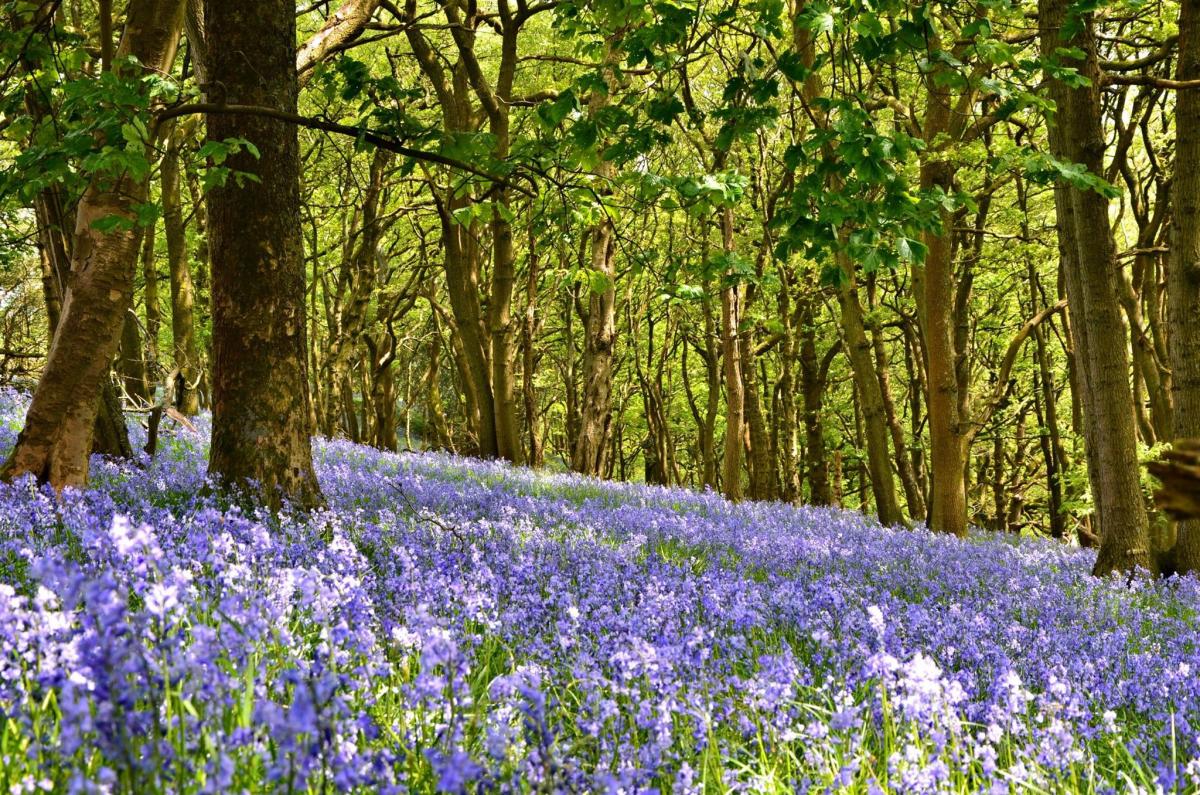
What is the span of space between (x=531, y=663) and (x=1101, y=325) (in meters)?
7.33

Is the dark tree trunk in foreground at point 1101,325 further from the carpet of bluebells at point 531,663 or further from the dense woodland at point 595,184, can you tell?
the carpet of bluebells at point 531,663

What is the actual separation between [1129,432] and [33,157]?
359 inches

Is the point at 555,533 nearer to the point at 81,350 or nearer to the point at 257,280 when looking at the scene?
the point at 257,280

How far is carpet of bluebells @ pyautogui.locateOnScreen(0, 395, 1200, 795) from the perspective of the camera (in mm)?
1859

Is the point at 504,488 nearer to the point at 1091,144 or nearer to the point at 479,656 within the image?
the point at 479,656

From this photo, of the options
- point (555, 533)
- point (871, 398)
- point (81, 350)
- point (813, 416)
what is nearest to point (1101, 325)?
point (555, 533)

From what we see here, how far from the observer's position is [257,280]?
19.4 ft

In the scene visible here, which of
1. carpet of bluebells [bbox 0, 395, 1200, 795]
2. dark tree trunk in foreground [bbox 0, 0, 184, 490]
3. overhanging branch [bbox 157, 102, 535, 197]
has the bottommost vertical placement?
carpet of bluebells [bbox 0, 395, 1200, 795]

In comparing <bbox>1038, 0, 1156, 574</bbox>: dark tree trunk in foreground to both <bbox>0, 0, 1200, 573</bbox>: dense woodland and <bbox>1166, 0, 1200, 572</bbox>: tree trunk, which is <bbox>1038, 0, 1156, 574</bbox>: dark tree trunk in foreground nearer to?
<bbox>0, 0, 1200, 573</bbox>: dense woodland

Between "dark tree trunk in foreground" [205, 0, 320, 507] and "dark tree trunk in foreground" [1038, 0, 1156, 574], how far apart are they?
6963 mm

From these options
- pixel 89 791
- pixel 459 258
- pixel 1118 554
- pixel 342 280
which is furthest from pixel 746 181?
pixel 342 280

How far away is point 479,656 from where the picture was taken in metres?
3.59

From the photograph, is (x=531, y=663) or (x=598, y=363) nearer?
(x=531, y=663)

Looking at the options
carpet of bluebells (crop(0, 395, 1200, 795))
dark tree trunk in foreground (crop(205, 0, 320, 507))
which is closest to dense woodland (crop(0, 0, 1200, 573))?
dark tree trunk in foreground (crop(205, 0, 320, 507))
